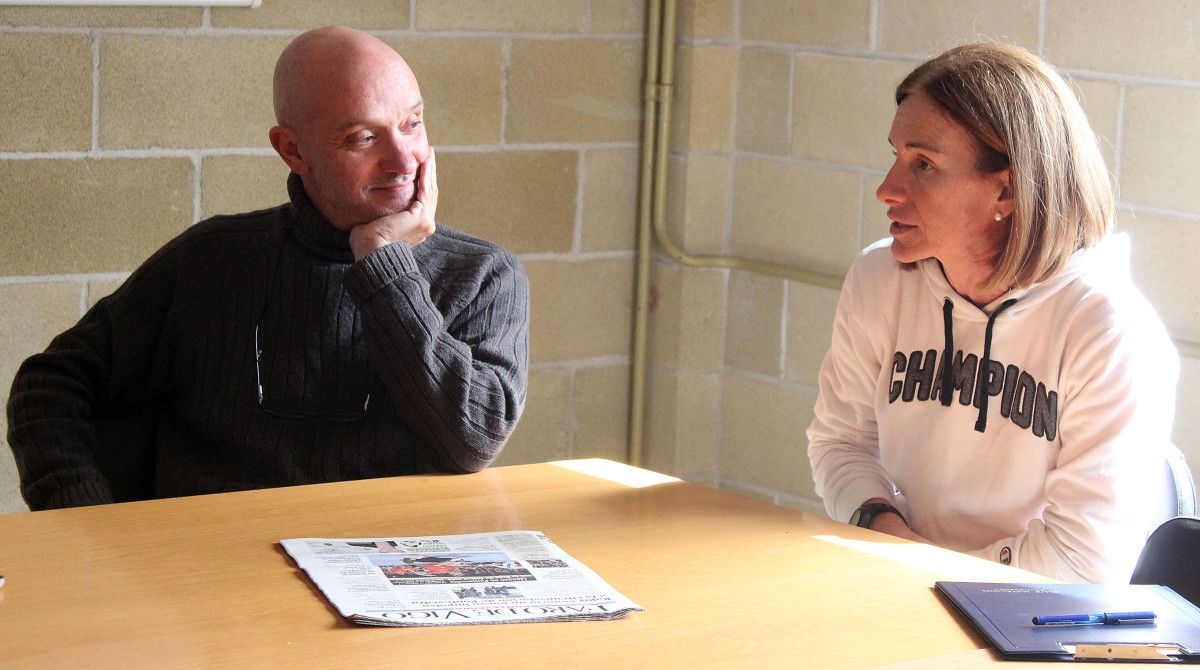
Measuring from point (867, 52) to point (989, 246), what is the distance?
1.18m

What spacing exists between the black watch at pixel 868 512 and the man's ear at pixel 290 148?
0.97m

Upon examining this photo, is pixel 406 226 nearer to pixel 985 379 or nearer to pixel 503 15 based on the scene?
pixel 985 379

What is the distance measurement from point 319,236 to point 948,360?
3.11 ft

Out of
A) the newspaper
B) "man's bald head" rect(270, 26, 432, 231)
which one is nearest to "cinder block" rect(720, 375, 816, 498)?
"man's bald head" rect(270, 26, 432, 231)

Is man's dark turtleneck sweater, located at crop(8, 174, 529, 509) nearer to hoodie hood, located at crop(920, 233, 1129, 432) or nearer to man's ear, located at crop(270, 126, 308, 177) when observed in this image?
man's ear, located at crop(270, 126, 308, 177)

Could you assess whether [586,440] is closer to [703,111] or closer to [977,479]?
[703,111]

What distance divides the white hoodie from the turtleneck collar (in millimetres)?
761

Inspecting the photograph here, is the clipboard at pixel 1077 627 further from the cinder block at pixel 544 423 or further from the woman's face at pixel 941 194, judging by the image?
the cinder block at pixel 544 423

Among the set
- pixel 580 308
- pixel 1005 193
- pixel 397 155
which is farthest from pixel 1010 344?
pixel 580 308

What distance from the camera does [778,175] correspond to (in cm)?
338

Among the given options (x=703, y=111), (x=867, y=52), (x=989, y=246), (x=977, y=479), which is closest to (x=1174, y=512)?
(x=977, y=479)

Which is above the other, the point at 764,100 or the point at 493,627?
the point at 764,100

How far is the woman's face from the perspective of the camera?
2.04 m

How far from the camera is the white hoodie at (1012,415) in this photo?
192cm
